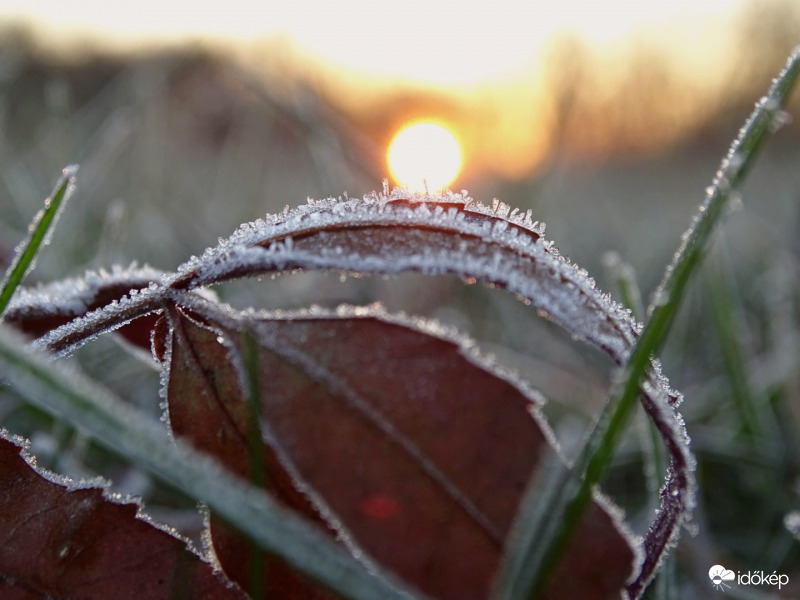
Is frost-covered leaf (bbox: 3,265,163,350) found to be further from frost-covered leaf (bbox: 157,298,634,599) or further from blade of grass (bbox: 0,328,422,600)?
blade of grass (bbox: 0,328,422,600)

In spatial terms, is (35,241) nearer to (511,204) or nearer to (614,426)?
(614,426)

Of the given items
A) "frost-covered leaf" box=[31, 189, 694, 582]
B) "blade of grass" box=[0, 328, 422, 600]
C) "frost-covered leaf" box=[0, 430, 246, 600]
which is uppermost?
"frost-covered leaf" box=[31, 189, 694, 582]

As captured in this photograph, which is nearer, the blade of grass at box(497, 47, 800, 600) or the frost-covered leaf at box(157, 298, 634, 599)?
the blade of grass at box(497, 47, 800, 600)

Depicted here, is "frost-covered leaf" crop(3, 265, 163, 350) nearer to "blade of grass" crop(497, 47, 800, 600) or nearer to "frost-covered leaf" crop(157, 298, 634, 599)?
"frost-covered leaf" crop(157, 298, 634, 599)

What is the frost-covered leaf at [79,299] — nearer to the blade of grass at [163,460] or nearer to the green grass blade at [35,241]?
the green grass blade at [35,241]

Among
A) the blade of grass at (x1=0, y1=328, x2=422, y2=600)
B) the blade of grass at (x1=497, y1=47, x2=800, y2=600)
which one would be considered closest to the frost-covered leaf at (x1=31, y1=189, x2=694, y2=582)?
the blade of grass at (x1=497, y1=47, x2=800, y2=600)

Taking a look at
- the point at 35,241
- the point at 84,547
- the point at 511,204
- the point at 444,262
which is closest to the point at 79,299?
the point at 35,241

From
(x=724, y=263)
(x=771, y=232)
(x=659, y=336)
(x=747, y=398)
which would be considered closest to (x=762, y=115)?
(x=659, y=336)

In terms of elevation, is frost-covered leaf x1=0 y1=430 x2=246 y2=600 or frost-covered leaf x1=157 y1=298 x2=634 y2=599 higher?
frost-covered leaf x1=157 y1=298 x2=634 y2=599
